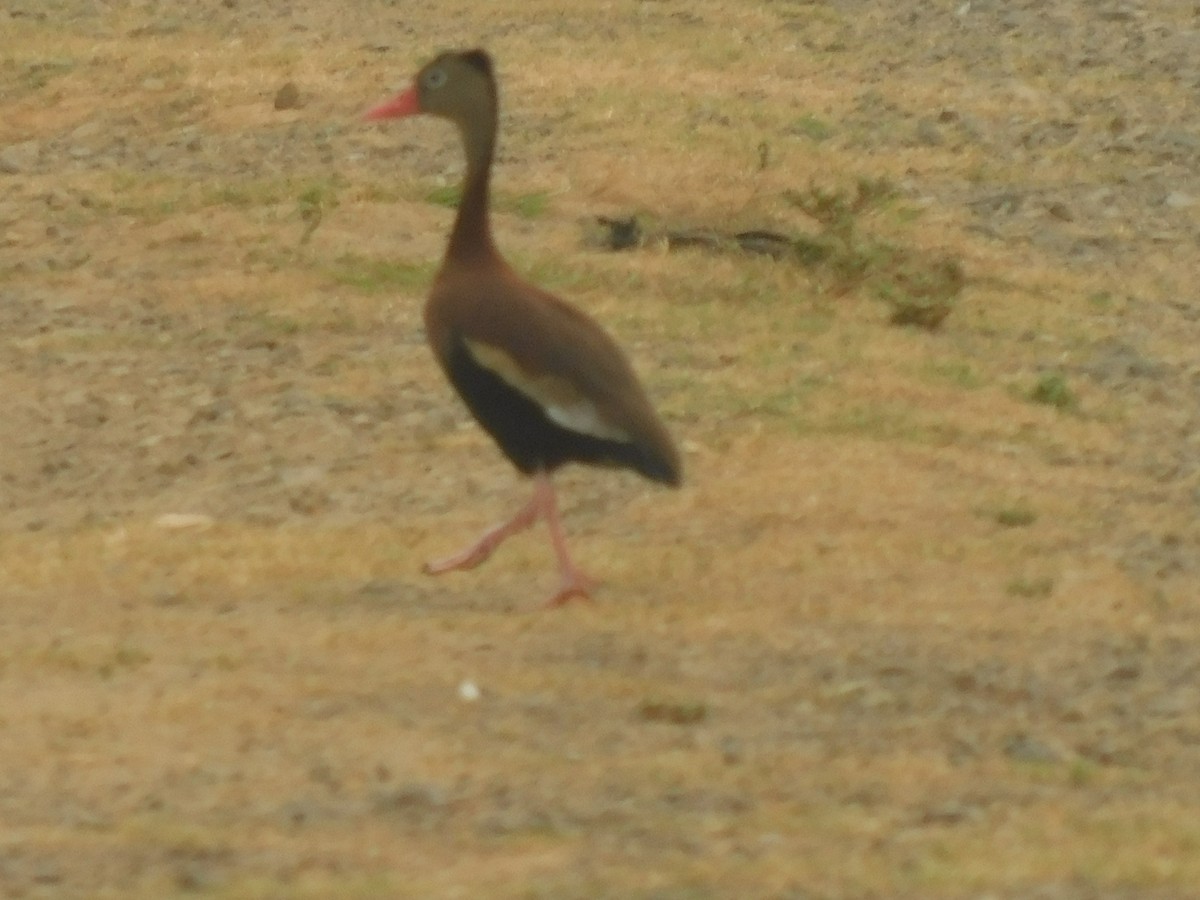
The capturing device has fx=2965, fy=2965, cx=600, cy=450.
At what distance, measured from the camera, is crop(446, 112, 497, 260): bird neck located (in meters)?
7.14

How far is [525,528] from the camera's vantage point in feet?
22.9

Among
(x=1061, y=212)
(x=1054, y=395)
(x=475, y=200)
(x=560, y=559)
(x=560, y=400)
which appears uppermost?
(x=475, y=200)

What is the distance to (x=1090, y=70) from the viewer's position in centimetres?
1495

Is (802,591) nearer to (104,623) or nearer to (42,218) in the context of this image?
A: (104,623)

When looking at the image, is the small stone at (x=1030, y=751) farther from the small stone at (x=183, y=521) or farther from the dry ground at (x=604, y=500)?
the small stone at (x=183, y=521)

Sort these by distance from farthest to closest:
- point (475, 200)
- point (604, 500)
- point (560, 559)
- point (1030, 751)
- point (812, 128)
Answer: point (812, 128)
point (604, 500)
point (475, 200)
point (560, 559)
point (1030, 751)

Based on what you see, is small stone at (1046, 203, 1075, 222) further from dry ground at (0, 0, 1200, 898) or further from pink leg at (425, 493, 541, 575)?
pink leg at (425, 493, 541, 575)

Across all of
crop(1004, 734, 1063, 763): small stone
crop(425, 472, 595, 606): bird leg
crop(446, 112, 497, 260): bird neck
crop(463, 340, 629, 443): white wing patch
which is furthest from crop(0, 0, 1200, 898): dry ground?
crop(446, 112, 497, 260): bird neck

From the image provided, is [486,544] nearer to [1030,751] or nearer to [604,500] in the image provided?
[604,500]

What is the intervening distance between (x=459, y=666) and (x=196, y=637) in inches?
23.4

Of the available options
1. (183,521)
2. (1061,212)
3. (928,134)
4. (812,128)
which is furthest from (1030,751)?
(928,134)

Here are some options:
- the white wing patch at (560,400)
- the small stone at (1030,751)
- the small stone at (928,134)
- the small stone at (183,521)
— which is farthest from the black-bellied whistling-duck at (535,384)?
the small stone at (928,134)

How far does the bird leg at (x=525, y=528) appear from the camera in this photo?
21.8ft

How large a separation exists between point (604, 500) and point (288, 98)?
5.44m
